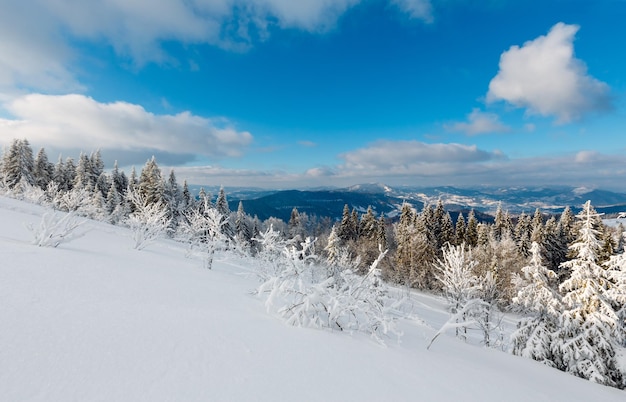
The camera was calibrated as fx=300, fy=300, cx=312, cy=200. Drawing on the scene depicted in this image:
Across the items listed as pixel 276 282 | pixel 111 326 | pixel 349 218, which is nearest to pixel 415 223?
pixel 349 218

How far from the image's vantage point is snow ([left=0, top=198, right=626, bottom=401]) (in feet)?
7.41

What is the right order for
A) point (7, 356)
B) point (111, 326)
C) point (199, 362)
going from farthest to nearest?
1. point (111, 326)
2. point (199, 362)
3. point (7, 356)

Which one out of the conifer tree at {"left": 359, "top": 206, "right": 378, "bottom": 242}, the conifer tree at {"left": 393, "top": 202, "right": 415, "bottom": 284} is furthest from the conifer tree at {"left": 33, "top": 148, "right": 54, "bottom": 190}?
the conifer tree at {"left": 393, "top": 202, "right": 415, "bottom": 284}

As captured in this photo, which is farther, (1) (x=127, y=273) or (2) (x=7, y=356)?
(1) (x=127, y=273)

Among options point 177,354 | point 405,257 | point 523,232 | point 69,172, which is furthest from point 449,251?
point 69,172

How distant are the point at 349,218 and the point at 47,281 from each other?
53.6m

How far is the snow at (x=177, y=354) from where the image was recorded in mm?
2258

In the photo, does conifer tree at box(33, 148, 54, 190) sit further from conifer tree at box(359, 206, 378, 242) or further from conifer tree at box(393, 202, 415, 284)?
conifer tree at box(393, 202, 415, 284)

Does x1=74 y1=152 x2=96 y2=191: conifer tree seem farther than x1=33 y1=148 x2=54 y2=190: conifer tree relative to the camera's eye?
No

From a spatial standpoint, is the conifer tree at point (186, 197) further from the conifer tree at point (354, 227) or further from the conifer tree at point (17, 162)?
the conifer tree at point (354, 227)

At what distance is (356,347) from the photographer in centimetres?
438

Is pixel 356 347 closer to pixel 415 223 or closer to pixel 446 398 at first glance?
pixel 446 398

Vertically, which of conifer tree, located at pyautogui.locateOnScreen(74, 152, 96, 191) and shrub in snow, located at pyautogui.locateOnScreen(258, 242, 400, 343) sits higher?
conifer tree, located at pyautogui.locateOnScreen(74, 152, 96, 191)

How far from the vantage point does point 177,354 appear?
9.43ft
